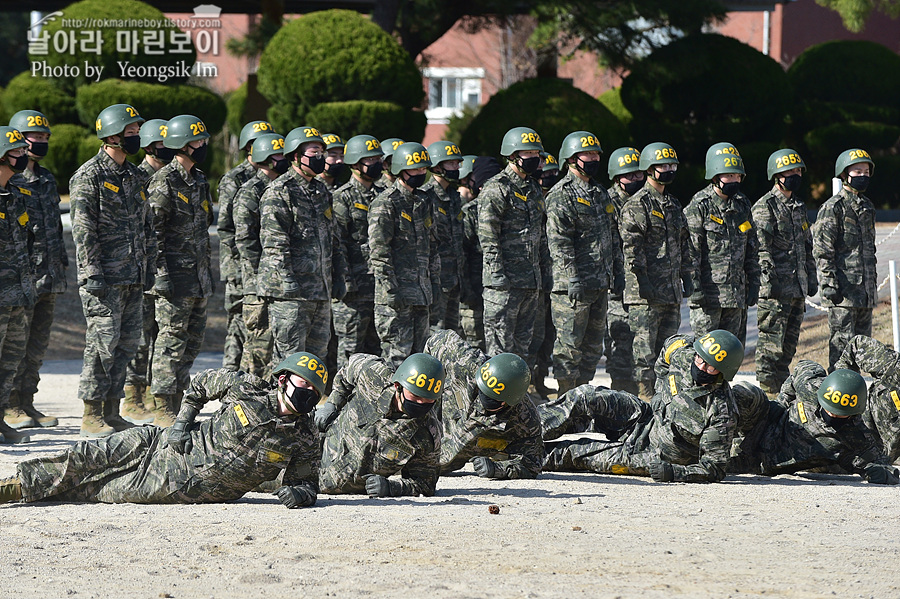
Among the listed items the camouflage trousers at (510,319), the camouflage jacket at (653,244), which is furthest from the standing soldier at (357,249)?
the camouflage jacket at (653,244)

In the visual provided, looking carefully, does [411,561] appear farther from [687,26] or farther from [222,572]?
[687,26]

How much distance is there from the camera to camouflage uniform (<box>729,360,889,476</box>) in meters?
9.02

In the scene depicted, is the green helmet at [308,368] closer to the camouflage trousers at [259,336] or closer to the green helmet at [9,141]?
the green helmet at [9,141]

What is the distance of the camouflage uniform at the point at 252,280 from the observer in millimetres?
11352

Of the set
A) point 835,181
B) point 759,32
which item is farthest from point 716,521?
point 759,32

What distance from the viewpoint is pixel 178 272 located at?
10445 millimetres

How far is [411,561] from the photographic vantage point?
632 centimetres

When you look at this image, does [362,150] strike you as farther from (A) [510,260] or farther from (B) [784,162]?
(B) [784,162]

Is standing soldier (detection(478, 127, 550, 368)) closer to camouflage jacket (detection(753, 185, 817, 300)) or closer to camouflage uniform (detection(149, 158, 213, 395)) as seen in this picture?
camouflage jacket (detection(753, 185, 817, 300))

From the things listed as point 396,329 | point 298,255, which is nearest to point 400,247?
point 396,329

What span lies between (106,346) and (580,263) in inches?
178

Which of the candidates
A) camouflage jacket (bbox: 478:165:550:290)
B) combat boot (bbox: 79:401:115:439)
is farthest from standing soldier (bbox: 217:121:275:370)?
combat boot (bbox: 79:401:115:439)

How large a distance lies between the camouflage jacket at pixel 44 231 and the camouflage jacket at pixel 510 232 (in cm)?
380

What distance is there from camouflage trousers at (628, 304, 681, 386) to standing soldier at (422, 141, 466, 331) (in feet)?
5.93
